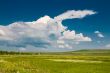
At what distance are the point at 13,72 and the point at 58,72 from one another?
30.0ft

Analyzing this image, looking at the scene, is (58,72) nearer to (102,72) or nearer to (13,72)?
(102,72)

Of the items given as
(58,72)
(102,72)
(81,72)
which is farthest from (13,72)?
Result: (102,72)

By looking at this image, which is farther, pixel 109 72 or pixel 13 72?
pixel 109 72

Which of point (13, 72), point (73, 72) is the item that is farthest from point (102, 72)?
point (13, 72)

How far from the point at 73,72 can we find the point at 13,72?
11.1 m

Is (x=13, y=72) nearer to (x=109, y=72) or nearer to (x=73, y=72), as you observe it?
(x=73, y=72)

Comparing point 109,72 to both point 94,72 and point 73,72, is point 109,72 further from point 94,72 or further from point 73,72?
point 73,72

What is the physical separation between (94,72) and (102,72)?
1.47 m

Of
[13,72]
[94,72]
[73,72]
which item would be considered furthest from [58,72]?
[13,72]

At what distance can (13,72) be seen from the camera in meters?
31.8

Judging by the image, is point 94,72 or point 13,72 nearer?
point 13,72

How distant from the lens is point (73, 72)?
131 ft

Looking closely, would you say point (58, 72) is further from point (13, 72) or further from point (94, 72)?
point (13, 72)

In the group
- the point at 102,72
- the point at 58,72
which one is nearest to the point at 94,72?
the point at 102,72
